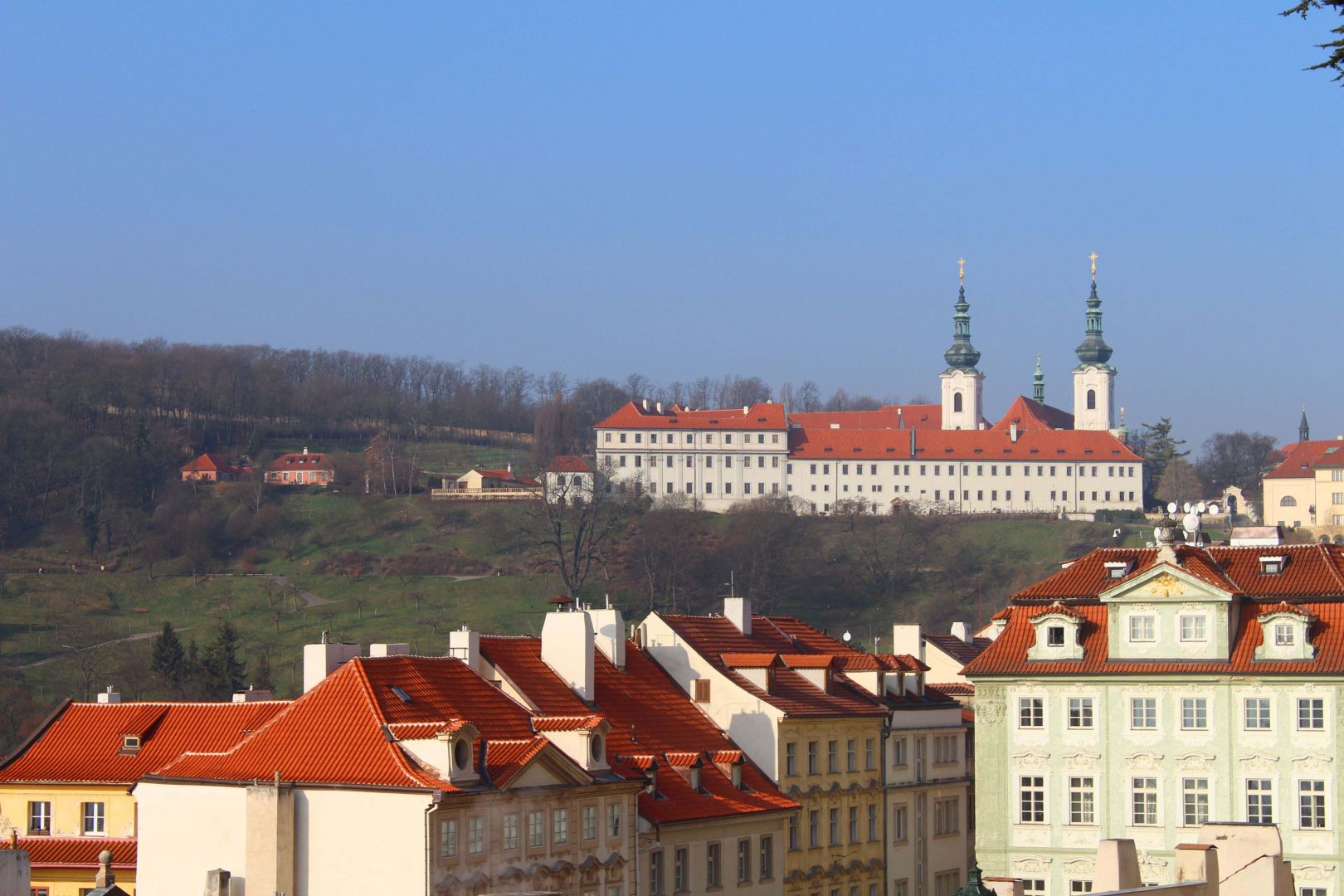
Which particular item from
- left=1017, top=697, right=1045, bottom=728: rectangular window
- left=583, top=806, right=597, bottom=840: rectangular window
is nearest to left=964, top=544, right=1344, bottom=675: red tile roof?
left=1017, top=697, right=1045, bottom=728: rectangular window

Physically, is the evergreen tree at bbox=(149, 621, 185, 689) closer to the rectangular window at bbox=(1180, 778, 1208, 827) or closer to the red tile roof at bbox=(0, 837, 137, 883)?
the red tile roof at bbox=(0, 837, 137, 883)

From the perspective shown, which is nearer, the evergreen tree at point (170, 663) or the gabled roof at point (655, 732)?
the gabled roof at point (655, 732)

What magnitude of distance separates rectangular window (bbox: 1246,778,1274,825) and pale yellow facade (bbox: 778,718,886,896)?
28.3 feet

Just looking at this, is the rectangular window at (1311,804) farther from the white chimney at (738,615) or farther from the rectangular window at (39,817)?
the rectangular window at (39,817)

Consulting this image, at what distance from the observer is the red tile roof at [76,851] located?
124 feet

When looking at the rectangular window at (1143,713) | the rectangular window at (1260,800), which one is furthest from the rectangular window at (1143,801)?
the rectangular window at (1260,800)

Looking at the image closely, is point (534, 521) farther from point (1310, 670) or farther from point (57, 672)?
point (1310, 670)

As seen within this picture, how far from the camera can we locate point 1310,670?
42188mm

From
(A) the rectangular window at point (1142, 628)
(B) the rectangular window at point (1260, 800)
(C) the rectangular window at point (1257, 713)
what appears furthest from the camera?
(A) the rectangular window at point (1142, 628)

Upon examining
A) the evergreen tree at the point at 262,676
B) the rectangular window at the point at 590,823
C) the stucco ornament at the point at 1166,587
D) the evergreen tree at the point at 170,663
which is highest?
the stucco ornament at the point at 1166,587

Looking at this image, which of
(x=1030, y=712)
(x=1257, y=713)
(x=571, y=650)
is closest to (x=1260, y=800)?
(x=1257, y=713)

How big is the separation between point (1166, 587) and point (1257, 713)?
2933mm

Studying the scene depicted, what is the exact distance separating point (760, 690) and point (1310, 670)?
429 inches

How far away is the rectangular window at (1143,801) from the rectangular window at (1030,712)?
2.30 m
